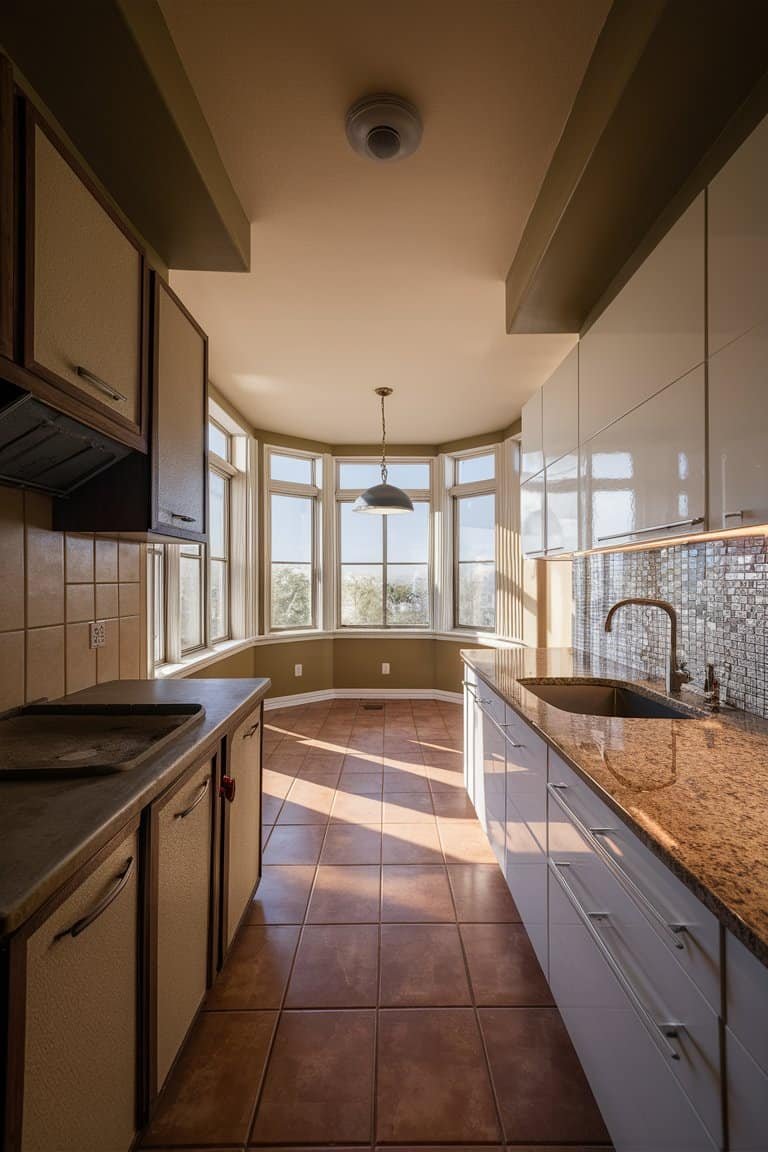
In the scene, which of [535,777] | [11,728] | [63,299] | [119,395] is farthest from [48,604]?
[535,777]

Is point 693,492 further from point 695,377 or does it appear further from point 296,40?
point 296,40

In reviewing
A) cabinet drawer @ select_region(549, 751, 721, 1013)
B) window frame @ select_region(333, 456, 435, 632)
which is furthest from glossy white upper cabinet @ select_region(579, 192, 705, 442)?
window frame @ select_region(333, 456, 435, 632)

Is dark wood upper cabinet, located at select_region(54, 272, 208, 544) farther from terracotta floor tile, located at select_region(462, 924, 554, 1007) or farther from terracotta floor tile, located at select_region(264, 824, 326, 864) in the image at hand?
terracotta floor tile, located at select_region(462, 924, 554, 1007)

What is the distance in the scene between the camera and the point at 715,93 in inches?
56.4

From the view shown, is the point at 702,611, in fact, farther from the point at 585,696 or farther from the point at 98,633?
the point at 98,633

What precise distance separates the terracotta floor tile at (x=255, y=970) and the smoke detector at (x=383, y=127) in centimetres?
281

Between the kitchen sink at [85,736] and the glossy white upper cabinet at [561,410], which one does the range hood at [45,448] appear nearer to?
the kitchen sink at [85,736]

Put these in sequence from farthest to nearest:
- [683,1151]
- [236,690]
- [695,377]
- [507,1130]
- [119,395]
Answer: [236,690] → [119,395] → [695,377] → [507,1130] → [683,1151]

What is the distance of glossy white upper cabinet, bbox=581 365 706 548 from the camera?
4.95ft

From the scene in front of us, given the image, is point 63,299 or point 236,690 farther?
point 236,690

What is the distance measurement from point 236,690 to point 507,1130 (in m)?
1.46

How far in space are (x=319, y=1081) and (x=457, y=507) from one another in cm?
508

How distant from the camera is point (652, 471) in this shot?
1.76m

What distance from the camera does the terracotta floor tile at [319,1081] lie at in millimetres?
1364
